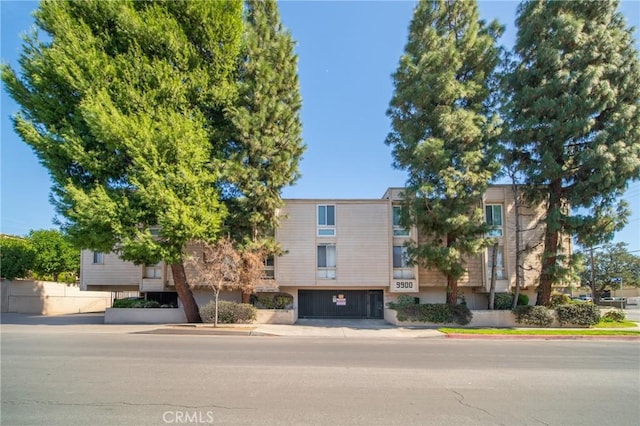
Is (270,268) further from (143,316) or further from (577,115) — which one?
(577,115)

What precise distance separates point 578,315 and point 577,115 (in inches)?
428

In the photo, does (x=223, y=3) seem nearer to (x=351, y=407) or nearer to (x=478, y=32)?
(x=478, y=32)

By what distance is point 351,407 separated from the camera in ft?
20.9

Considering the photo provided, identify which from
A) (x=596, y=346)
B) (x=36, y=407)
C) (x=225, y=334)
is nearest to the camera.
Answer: (x=36, y=407)

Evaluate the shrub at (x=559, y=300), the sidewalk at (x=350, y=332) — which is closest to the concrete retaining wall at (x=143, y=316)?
the sidewalk at (x=350, y=332)

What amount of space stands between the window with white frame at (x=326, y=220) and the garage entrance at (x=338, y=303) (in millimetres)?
4401

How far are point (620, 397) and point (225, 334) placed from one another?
1448 cm

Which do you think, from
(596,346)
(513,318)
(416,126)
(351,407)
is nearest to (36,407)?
(351,407)

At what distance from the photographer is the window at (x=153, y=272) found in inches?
1038

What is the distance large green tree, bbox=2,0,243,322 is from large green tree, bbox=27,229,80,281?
20847 millimetres

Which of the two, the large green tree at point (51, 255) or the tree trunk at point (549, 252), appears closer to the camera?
the tree trunk at point (549, 252)

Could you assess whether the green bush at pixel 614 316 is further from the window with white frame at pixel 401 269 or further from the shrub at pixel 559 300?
the window with white frame at pixel 401 269

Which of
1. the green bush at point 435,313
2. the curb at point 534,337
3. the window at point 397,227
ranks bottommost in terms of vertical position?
the curb at point 534,337

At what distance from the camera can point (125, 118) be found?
1812cm
